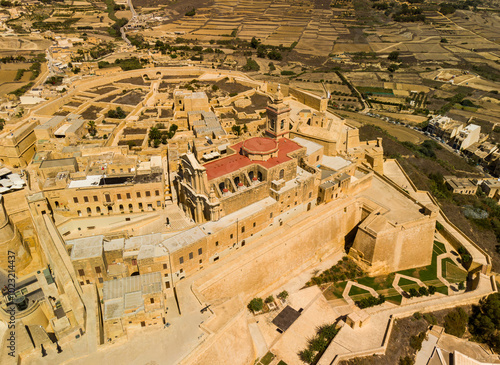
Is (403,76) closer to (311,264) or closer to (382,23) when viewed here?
(382,23)

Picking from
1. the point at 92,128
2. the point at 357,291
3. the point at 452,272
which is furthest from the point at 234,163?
the point at 452,272

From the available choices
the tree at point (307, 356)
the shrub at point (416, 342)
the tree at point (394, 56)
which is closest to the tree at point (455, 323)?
the shrub at point (416, 342)

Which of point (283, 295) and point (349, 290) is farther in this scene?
point (349, 290)

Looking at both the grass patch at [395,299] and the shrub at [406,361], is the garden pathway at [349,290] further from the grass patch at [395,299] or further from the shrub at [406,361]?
the shrub at [406,361]

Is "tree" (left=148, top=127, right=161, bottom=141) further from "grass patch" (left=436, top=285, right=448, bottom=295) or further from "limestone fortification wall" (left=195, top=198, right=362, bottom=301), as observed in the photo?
"grass patch" (left=436, top=285, right=448, bottom=295)

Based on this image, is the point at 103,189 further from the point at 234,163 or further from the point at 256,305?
the point at 256,305
